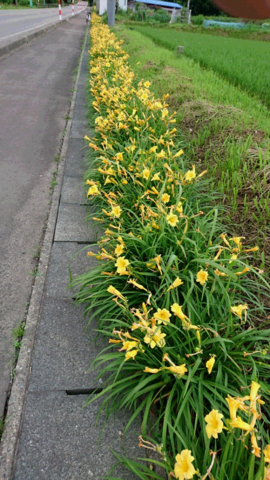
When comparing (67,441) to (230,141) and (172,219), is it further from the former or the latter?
(230,141)

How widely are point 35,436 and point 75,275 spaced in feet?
3.45

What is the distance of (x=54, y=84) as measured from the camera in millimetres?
7738

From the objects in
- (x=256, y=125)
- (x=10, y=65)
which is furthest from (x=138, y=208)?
(x=10, y=65)

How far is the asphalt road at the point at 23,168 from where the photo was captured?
85.7 inches

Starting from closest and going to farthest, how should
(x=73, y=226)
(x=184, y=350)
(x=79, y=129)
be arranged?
1. (x=184, y=350)
2. (x=73, y=226)
3. (x=79, y=129)

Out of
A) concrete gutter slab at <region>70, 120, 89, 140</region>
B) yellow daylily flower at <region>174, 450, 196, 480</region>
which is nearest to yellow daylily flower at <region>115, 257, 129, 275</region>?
yellow daylily flower at <region>174, 450, 196, 480</region>

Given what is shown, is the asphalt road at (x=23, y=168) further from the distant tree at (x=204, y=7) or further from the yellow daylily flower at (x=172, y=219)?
the distant tree at (x=204, y=7)

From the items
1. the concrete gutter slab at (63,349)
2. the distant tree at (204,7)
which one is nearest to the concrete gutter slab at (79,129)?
the concrete gutter slab at (63,349)

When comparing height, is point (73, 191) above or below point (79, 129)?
below

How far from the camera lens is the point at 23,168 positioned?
3934mm

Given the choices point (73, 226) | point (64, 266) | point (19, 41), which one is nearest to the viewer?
point (64, 266)

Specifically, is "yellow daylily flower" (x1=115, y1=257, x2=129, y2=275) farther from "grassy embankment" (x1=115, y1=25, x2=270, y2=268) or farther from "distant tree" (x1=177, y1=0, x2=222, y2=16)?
"distant tree" (x1=177, y1=0, x2=222, y2=16)

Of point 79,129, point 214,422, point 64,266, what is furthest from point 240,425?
point 79,129

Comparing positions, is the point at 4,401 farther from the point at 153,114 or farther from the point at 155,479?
the point at 153,114
